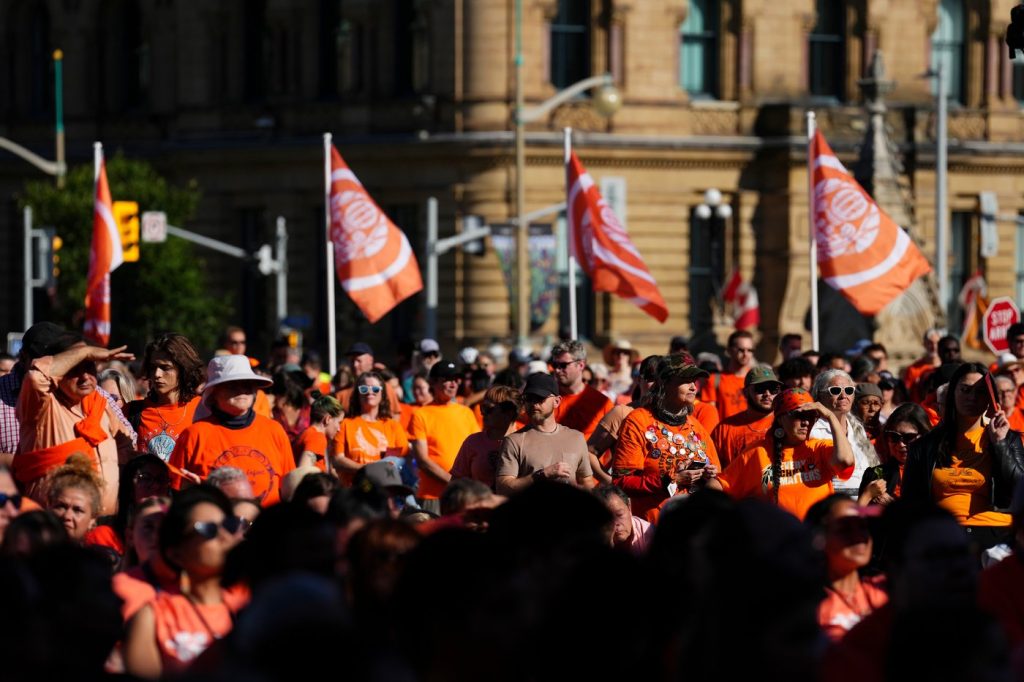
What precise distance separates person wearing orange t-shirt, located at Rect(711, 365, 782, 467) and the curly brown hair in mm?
3134

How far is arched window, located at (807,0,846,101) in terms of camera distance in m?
46.3

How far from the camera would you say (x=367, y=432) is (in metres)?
15.0

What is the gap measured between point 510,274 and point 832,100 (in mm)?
9491

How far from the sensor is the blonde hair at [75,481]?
991 cm

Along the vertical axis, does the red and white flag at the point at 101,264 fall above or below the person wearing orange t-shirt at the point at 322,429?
above

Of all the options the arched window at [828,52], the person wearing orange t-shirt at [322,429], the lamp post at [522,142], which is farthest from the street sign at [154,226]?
the person wearing orange t-shirt at [322,429]

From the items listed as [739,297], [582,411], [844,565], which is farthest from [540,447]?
[739,297]

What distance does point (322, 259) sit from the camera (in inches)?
1773

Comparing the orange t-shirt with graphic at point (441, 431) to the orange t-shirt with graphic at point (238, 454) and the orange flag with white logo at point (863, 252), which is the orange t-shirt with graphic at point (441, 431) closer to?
the orange t-shirt with graphic at point (238, 454)

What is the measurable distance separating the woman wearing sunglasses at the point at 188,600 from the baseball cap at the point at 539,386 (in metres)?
4.40

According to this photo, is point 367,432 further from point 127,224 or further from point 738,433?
point 127,224

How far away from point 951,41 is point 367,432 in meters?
34.1

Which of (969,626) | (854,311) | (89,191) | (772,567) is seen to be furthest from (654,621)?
(89,191)

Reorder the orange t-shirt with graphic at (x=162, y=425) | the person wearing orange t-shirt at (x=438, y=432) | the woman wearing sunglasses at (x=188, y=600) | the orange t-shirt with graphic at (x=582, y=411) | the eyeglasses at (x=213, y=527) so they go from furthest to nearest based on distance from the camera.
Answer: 1. the orange t-shirt with graphic at (x=582, y=411)
2. the person wearing orange t-shirt at (x=438, y=432)
3. the orange t-shirt with graphic at (x=162, y=425)
4. the eyeglasses at (x=213, y=527)
5. the woman wearing sunglasses at (x=188, y=600)
